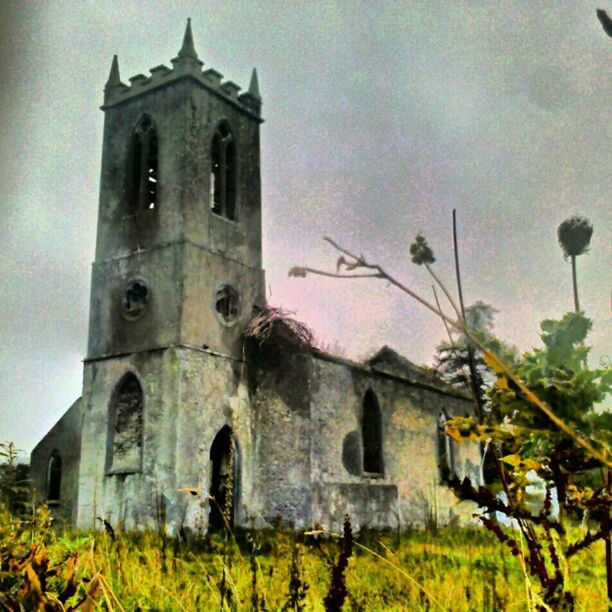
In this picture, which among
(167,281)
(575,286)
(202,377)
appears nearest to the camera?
(575,286)

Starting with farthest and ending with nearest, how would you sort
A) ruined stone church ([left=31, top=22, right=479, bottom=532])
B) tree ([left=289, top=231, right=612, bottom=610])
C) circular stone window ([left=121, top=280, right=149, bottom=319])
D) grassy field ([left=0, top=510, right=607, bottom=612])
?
circular stone window ([left=121, top=280, right=149, bottom=319]), ruined stone church ([left=31, top=22, right=479, bottom=532]), grassy field ([left=0, top=510, right=607, bottom=612]), tree ([left=289, top=231, right=612, bottom=610])

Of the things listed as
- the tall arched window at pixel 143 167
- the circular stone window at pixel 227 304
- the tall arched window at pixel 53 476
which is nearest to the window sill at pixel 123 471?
the tall arched window at pixel 53 476

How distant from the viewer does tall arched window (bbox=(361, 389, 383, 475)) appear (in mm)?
18984

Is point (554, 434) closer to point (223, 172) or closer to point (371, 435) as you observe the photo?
point (371, 435)

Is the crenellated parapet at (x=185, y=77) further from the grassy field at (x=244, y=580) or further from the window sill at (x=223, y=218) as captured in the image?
the grassy field at (x=244, y=580)

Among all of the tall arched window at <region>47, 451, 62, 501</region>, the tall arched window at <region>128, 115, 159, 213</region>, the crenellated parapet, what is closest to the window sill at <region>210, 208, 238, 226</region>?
the tall arched window at <region>128, 115, 159, 213</region>

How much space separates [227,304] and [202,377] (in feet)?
7.64

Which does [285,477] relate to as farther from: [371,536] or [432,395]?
[432,395]

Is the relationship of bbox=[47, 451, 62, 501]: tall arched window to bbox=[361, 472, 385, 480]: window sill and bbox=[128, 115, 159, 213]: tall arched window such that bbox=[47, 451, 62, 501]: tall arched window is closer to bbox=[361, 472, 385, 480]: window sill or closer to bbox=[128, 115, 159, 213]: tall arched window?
bbox=[128, 115, 159, 213]: tall arched window

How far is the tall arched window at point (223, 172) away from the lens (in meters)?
19.9

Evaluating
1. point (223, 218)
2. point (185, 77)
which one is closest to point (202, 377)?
point (223, 218)

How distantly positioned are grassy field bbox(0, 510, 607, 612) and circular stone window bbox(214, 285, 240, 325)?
882 centimetres

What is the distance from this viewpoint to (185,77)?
19.2 meters

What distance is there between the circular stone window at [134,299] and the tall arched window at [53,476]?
4.80 m
